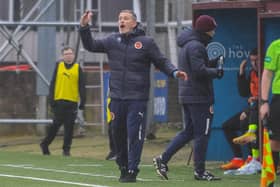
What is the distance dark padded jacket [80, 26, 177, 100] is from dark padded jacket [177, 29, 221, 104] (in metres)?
0.55

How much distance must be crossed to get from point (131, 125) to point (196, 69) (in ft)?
3.64

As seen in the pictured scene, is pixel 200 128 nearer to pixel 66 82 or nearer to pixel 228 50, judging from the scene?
pixel 228 50

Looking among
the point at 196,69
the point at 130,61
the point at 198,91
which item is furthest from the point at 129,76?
the point at 198,91

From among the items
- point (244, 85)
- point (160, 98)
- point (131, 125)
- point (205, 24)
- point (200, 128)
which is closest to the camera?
point (131, 125)

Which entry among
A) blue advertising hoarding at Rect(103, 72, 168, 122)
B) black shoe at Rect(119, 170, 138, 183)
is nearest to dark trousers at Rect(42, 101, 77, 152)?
black shoe at Rect(119, 170, 138, 183)

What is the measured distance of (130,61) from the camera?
1110cm

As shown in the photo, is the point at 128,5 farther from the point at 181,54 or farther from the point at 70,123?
the point at 181,54

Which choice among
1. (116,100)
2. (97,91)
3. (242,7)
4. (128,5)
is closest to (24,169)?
(116,100)

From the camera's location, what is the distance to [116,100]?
1111cm

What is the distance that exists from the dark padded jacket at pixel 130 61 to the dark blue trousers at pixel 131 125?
0.08m

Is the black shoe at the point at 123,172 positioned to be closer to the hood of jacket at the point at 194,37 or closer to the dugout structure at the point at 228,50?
the hood of jacket at the point at 194,37

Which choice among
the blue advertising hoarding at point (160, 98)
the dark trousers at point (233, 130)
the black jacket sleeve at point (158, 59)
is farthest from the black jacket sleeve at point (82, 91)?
the blue advertising hoarding at point (160, 98)

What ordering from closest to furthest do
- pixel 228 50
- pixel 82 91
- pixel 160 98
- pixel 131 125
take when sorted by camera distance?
pixel 131 125 → pixel 228 50 → pixel 82 91 → pixel 160 98

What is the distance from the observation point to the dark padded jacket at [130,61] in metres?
11.1
